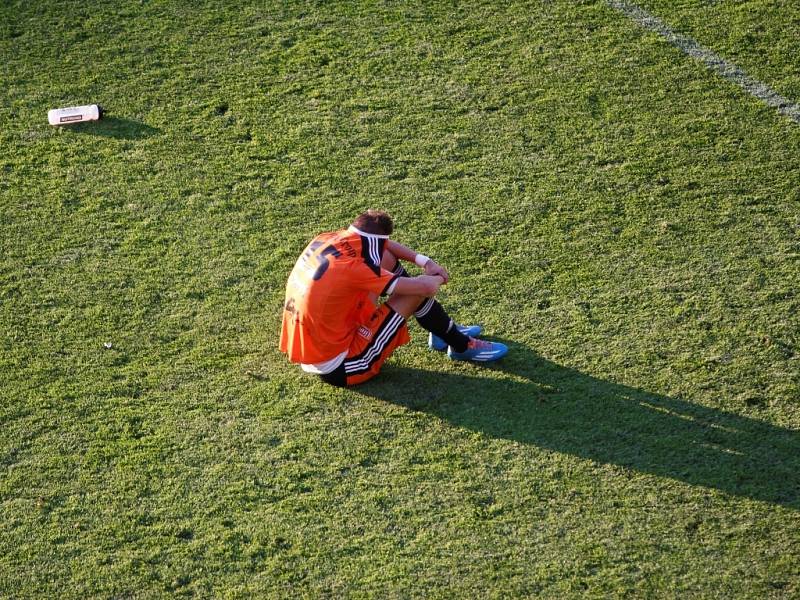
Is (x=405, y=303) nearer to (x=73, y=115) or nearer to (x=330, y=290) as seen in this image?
(x=330, y=290)

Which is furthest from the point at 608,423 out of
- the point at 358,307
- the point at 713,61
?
the point at 713,61

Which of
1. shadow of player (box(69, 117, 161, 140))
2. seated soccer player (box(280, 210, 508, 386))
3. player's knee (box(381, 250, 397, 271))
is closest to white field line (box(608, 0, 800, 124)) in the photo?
seated soccer player (box(280, 210, 508, 386))

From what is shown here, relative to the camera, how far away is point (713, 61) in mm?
7934

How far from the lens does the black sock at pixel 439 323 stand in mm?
5695

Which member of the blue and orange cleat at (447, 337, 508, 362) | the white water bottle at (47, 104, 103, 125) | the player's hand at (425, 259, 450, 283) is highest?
the white water bottle at (47, 104, 103, 125)

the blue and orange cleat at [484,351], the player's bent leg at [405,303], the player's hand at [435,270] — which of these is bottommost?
the blue and orange cleat at [484,351]

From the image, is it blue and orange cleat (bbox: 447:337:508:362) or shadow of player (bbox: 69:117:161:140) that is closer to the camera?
blue and orange cleat (bbox: 447:337:508:362)

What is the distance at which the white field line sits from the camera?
7582mm

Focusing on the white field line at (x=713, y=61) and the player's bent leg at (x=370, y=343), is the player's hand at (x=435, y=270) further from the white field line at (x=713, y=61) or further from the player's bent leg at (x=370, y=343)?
the white field line at (x=713, y=61)

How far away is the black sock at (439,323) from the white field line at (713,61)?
3.39m

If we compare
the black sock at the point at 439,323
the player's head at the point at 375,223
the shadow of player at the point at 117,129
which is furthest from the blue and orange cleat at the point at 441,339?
the shadow of player at the point at 117,129

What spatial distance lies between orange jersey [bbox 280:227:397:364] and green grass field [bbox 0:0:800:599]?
31cm

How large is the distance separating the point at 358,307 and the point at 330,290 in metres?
0.30

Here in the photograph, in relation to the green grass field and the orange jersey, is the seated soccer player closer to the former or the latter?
the orange jersey
